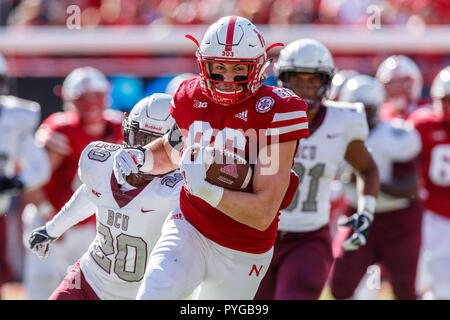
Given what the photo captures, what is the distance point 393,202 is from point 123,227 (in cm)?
255

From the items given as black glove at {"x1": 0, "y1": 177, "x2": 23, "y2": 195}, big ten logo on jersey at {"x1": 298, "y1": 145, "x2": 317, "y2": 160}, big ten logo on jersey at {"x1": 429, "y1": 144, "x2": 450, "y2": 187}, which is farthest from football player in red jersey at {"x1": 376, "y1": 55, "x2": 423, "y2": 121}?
black glove at {"x1": 0, "y1": 177, "x2": 23, "y2": 195}

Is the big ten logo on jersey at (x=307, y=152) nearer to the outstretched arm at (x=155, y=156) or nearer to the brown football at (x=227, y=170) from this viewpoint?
the outstretched arm at (x=155, y=156)

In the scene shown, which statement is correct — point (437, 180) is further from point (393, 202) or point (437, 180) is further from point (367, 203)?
point (367, 203)

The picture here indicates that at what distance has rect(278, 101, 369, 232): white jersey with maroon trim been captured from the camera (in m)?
4.44

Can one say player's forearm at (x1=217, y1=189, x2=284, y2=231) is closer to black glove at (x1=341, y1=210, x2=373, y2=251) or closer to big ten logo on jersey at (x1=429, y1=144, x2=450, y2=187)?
black glove at (x1=341, y1=210, x2=373, y2=251)

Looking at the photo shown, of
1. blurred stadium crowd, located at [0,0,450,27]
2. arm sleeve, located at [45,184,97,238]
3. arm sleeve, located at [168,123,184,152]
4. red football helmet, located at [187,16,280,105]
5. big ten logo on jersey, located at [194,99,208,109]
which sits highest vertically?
blurred stadium crowd, located at [0,0,450,27]

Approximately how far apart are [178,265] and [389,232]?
2.67m

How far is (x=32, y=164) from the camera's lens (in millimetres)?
5996

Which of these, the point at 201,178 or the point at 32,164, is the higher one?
the point at 201,178

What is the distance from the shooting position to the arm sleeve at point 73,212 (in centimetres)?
377

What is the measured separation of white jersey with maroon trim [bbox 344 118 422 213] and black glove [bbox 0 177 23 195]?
2255mm

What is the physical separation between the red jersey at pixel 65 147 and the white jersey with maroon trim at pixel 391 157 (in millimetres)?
1964

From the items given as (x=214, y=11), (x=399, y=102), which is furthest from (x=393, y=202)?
(x=214, y=11)
